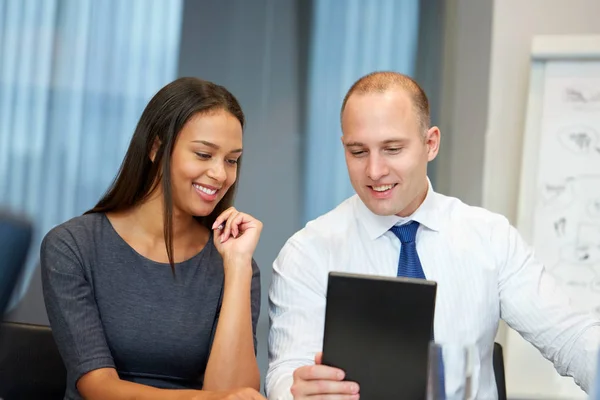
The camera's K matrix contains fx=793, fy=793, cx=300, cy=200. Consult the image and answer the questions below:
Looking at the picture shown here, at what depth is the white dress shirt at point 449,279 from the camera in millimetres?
1870

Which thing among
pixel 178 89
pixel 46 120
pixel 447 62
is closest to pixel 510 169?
pixel 447 62

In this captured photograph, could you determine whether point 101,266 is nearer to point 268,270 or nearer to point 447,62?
point 268,270

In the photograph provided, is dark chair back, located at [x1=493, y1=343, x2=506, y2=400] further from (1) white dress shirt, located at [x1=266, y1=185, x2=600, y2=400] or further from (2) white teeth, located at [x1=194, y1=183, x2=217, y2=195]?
(2) white teeth, located at [x1=194, y1=183, x2=217, y2=195]

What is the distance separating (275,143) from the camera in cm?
359

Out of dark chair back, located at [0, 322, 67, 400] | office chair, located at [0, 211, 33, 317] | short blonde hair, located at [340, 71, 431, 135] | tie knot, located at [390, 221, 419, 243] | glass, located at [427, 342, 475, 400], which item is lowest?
dark chair back, located at [0, 322, 67, 400]

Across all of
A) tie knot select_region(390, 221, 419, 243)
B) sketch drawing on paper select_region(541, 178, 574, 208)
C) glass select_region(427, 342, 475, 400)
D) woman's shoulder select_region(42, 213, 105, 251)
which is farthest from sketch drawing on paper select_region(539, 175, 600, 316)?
glass select_region(427, 342, 475, 400)

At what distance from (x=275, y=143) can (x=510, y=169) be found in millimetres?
1041

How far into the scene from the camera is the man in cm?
187

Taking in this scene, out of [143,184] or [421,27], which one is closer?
[143,184]

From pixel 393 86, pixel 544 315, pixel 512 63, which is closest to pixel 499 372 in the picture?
pixel 544 315

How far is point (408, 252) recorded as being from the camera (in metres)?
1.96

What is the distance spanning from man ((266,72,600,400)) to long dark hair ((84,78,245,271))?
1.08 ft

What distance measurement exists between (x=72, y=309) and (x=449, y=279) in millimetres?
917

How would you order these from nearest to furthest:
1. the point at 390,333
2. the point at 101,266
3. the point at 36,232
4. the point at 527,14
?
the point at 390,333
the point at 101,266
the point at 527,14
the point at 36,232
